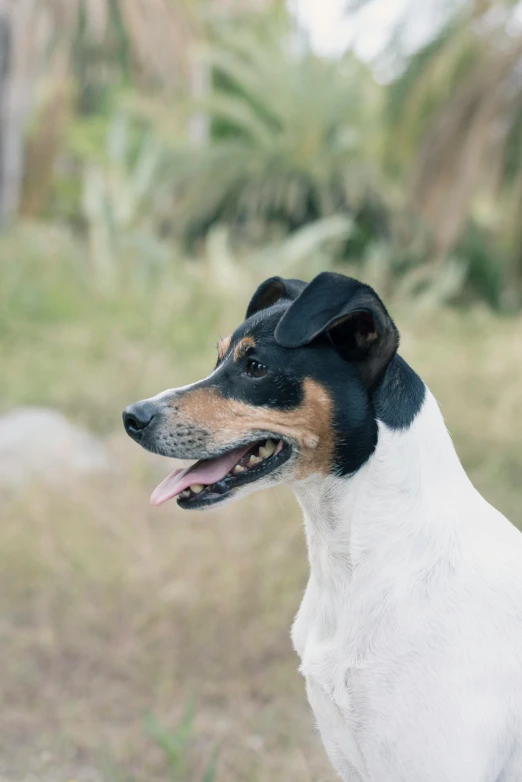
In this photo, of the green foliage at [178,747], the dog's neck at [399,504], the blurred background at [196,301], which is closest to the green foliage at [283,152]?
the blurred background at [196,301]

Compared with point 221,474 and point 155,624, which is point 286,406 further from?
point 155,624

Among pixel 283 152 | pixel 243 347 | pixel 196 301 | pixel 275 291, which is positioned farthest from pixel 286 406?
pixel 283 152

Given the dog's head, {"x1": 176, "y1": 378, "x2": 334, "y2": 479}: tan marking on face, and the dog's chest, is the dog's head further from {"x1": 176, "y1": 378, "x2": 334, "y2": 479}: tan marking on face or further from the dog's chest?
the dog's chest

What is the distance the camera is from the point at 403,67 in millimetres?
12359

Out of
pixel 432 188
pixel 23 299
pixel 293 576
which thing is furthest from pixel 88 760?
pixel 432 188

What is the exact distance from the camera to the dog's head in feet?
6.70

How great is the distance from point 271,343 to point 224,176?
1279cm

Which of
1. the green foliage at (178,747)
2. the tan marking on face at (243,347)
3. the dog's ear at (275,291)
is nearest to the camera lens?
the tan marking on face at (243,347)

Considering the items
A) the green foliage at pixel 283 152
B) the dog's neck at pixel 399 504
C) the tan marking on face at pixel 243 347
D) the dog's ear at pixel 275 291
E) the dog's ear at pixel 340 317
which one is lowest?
the dog's neck at pixel 399 504

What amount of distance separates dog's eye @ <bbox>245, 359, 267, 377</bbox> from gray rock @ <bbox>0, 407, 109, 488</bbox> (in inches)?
143

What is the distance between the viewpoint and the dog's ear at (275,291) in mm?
2508

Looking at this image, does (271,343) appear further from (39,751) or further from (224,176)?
(224,176)

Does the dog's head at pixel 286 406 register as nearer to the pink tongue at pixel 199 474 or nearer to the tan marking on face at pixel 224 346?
the pink tongue at pixel 199 474

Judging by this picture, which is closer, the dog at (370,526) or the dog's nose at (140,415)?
the dog at (370,526)
